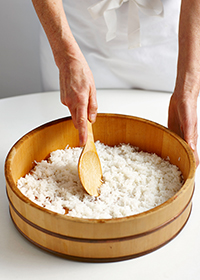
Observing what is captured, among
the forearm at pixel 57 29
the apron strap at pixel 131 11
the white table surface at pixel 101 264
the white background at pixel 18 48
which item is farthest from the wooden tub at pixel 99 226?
the white background at pixel 18 48

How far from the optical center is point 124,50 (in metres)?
1.80

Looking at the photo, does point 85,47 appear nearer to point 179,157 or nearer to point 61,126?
point 61,126

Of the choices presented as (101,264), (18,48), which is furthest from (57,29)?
(18,48)

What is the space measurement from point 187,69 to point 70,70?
0.47 m

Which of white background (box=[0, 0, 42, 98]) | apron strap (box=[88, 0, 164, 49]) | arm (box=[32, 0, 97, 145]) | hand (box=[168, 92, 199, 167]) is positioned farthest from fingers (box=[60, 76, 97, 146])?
white background (box=[0, 0, 42, 98])

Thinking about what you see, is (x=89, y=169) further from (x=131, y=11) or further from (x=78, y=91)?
(x=131, y=11)

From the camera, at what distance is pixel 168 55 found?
1837 mm

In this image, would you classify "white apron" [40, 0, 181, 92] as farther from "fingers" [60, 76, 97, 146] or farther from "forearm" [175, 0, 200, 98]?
"fingers" [60, 76, 97, 146]

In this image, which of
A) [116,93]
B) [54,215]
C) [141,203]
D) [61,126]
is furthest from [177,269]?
[116,93]

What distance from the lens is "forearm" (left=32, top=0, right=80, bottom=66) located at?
117 cm

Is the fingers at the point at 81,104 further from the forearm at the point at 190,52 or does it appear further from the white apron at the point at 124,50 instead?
the white apron at the point at 124,50

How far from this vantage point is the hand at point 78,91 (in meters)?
1.09

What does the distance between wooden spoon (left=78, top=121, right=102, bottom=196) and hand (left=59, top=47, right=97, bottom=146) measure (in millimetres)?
48

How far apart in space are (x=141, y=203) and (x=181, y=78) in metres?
0.56
